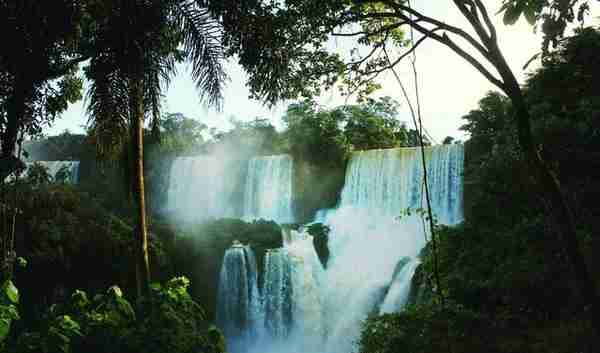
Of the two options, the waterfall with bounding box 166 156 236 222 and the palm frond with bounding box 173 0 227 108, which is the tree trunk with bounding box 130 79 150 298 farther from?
the waterfall with bounding box 166 156 236 222

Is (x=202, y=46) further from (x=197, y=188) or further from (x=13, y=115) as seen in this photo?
(x=197, y=188)

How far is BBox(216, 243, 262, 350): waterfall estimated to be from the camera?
1741 cm

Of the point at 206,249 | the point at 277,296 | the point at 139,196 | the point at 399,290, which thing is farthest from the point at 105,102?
the point at 206,249

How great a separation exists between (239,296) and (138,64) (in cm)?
1292

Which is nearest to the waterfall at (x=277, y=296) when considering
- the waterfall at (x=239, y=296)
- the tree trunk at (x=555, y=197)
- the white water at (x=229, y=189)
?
the waterfall at (x=239, y=296)

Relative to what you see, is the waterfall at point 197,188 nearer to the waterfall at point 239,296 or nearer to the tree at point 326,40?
the waterfall at point 239,296

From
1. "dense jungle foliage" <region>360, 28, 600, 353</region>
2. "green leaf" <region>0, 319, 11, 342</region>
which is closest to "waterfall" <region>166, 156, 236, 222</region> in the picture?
"dense jungle foliage" <region>360, 28, 600, 353</region>

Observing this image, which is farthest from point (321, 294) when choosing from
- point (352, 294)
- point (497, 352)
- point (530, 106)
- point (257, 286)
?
point (497, 352)

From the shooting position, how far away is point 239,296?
17641 mm

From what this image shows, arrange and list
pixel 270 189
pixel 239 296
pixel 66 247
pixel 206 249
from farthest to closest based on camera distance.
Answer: pixel 270 189 < pixel 206 249 < pixel 239 296 < pixel 66 247

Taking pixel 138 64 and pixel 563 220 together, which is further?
pixel 138 64

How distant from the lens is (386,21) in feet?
24.2

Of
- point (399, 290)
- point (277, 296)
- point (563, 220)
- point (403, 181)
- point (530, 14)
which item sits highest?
Result: point (530, 14)

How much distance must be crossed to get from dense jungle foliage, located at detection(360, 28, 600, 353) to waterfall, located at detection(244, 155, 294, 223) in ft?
39.4
